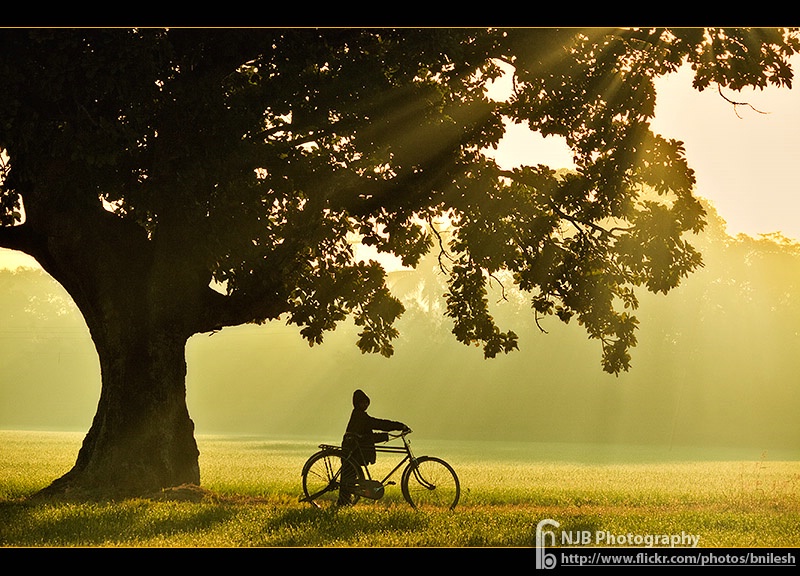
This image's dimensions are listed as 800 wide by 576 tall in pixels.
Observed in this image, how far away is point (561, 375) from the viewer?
76.5 metres

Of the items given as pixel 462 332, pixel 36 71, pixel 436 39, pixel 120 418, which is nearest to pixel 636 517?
pixel 462 332

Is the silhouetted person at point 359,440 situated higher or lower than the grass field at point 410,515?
higher

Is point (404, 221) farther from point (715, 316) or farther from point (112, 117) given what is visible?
point (715, 316)

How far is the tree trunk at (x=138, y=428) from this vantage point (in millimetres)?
19859

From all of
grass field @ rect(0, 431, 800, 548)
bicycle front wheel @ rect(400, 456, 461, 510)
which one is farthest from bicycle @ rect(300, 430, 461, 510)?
grass field @ rect(0, 431, 800, 548)

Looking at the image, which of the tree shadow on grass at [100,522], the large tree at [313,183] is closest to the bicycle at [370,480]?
the tree shadow on grass at [100,522]

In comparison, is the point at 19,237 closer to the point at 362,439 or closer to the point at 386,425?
the point at 362,439

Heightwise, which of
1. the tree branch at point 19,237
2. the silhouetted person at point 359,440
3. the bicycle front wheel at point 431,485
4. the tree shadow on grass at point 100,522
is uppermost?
the tree branch at point 19,237

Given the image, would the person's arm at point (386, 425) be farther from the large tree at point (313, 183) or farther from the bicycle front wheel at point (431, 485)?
the large tree at point (313, 183)

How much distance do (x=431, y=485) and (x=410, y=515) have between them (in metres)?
1.19

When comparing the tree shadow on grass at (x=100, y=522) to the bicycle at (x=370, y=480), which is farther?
the bicycle at (x=370, y=480)

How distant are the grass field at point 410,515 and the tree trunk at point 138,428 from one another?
111cm

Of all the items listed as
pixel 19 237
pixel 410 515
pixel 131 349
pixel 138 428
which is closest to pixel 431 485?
pixel 410 515

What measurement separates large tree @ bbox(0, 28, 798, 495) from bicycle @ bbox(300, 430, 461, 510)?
4011mm
